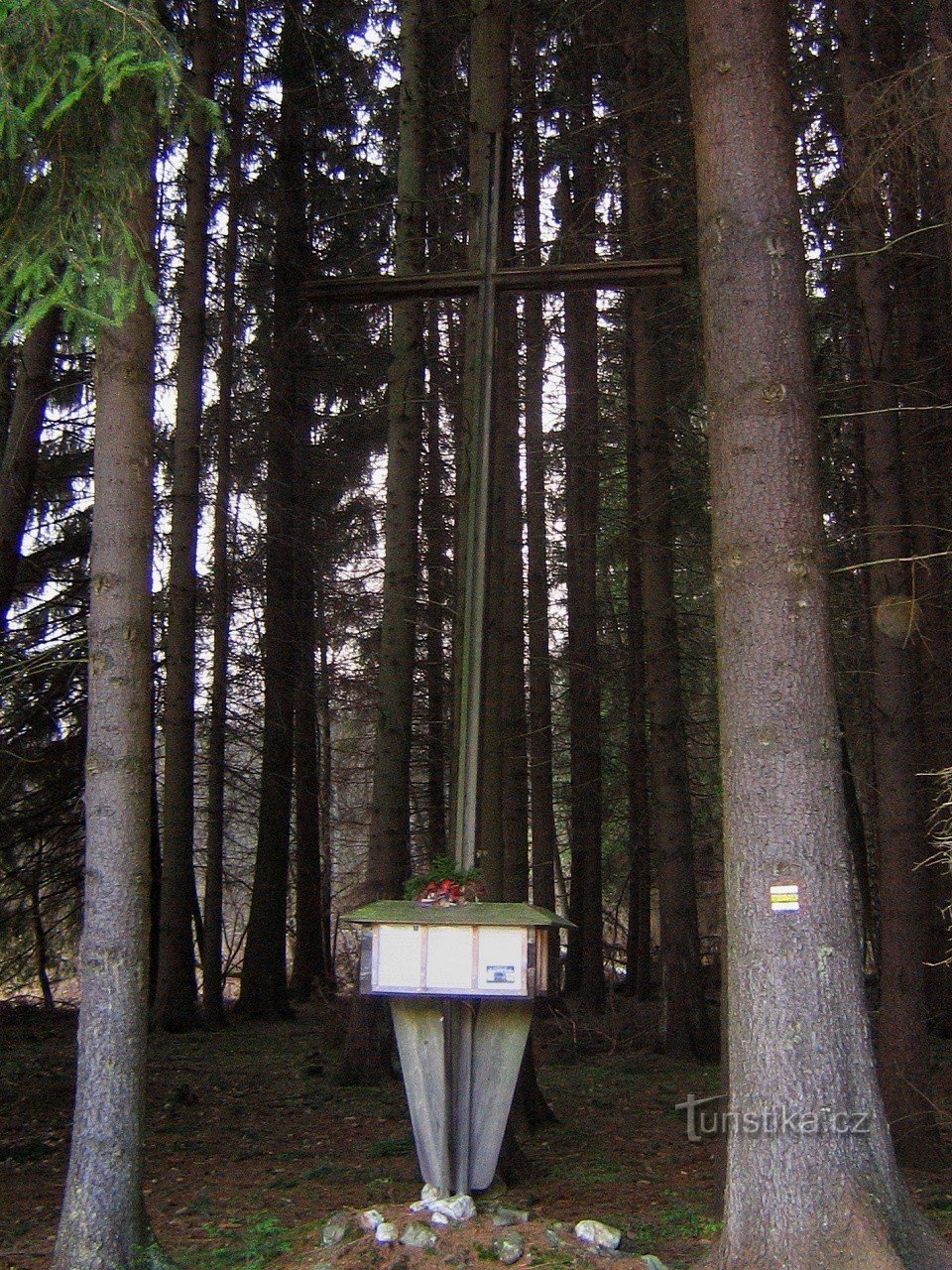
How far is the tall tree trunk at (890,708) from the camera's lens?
770 cm

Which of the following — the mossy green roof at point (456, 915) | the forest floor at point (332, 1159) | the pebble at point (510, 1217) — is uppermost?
the mossy green roof at point (456, 915)

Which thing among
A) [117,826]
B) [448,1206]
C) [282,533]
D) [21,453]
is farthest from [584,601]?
[117,826]

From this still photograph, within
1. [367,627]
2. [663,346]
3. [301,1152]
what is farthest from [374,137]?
[301,1152]

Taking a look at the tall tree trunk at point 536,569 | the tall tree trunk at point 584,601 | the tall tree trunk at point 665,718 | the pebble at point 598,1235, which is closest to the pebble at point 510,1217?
the pebble at point 598,1235

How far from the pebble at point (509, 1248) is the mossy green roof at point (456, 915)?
1464mm

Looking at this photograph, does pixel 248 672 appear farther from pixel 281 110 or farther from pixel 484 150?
pixel 484 150

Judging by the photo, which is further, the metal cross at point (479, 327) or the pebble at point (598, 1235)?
the metal cross at point (479, 327)

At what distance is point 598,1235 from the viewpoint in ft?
18.0

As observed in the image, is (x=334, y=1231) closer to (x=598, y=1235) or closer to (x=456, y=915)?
(x=598, y=1235)

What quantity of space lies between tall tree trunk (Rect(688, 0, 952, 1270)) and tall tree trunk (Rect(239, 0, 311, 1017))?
10.4 m

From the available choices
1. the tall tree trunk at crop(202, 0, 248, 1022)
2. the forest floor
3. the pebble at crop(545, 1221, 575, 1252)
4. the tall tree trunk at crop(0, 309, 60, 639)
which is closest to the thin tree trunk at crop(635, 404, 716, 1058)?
the forest floor

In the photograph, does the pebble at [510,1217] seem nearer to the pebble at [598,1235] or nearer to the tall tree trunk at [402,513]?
the pebble at [598,1235]

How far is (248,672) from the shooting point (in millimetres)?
17500

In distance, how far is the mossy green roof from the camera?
5699mm
